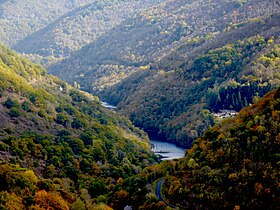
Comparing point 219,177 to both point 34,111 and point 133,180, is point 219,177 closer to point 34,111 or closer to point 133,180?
point 133,180

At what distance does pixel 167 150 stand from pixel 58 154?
6924cm

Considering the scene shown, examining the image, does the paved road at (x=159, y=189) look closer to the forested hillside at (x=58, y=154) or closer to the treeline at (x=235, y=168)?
the treeline at (x=235, y=168)

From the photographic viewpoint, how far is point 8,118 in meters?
111

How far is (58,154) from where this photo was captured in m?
102

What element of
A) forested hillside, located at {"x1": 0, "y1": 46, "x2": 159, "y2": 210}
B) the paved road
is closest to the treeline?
the paved road

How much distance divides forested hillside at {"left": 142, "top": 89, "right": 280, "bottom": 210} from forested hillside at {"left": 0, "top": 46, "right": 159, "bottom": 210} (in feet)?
24.1

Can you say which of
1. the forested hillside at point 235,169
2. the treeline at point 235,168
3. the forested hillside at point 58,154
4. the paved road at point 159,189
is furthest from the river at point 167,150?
the paved road at point 159,189

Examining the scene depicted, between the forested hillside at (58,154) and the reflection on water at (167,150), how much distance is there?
31.4ft

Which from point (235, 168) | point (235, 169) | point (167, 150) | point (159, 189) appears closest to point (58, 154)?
point (159, 189)

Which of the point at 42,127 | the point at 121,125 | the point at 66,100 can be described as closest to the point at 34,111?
the point at 42,127

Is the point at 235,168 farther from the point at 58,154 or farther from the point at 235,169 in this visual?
the point at 58,154

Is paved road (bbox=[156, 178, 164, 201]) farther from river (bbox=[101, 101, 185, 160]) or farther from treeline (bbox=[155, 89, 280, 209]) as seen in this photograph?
river (bbox=[101, 101, 185, 160])

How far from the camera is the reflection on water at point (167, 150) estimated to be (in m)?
153

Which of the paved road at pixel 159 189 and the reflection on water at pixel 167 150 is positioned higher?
the reflection on water at pixel 167 150
